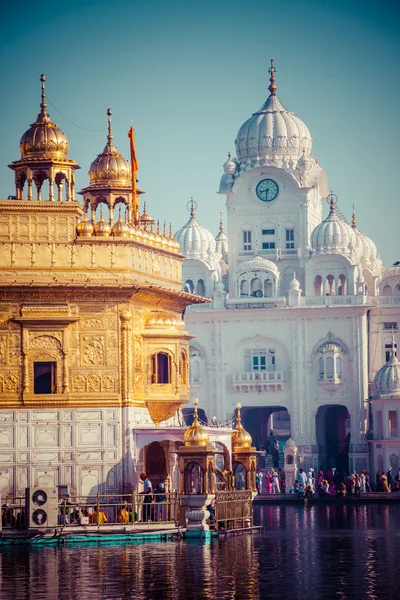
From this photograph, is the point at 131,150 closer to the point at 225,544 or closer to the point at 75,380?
the point at 75,380

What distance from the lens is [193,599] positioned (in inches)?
909

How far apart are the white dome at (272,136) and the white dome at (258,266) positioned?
17.8 feet

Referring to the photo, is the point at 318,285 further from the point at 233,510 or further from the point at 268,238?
the point at 233,510

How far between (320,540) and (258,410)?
145ft

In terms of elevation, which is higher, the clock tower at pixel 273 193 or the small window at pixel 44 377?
the clock tower at pixel 273 193

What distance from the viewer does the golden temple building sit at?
37906mm

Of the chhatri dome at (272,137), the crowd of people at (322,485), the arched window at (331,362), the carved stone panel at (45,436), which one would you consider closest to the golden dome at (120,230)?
the carved stone panel at (45,436)

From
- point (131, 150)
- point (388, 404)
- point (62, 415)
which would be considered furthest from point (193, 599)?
point (388, 404)

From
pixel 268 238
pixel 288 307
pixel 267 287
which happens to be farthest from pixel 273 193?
pixel 288 307

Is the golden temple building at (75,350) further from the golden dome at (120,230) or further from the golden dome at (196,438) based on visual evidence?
the golden dome at (196,438)

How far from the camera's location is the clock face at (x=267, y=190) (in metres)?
77.0

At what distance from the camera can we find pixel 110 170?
46.4m

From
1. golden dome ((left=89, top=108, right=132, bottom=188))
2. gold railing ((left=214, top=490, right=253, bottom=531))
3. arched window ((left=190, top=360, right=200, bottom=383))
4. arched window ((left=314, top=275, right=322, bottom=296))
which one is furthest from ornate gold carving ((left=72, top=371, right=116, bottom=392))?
arched window ((left=314, top=275, right=322, bottom=296))

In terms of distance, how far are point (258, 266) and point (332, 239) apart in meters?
3.76
